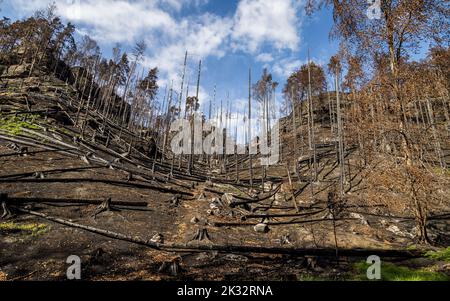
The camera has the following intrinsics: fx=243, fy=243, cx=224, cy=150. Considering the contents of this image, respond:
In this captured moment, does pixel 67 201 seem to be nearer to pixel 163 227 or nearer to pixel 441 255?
pixel 163 227

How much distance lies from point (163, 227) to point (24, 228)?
4756mm

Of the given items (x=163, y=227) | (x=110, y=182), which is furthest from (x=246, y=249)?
(x=110, y=182)

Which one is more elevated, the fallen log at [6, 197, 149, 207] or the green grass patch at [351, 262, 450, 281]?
the fallen log at [6, 197, 149, 207]

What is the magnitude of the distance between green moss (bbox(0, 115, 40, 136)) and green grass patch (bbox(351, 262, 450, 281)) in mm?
22370

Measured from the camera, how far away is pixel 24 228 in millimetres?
7680

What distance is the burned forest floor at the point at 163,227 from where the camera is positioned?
639 cm

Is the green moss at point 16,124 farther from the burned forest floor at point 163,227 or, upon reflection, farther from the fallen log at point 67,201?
the fallen log at point 67,201

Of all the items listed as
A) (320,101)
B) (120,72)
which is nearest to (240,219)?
(320,101)

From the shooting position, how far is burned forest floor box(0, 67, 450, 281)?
6391mm

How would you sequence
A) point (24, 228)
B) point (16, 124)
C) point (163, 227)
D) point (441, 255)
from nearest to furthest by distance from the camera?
point (441, 255)
point (24, 228)
point (163, 227)
point (16, 124)

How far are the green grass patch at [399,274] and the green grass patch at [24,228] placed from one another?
9.26 m

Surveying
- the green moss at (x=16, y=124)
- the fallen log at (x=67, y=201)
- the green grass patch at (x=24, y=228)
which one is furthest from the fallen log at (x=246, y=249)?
the green moss at (x=16, y=124)

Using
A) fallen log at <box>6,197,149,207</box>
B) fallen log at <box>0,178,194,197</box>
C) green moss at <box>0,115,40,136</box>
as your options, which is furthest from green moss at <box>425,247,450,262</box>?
green moss at <box>0,115,40,136</box>

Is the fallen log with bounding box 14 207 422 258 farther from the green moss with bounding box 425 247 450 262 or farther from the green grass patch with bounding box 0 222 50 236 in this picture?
the green grass patch with bounding box 0 222 50 236
